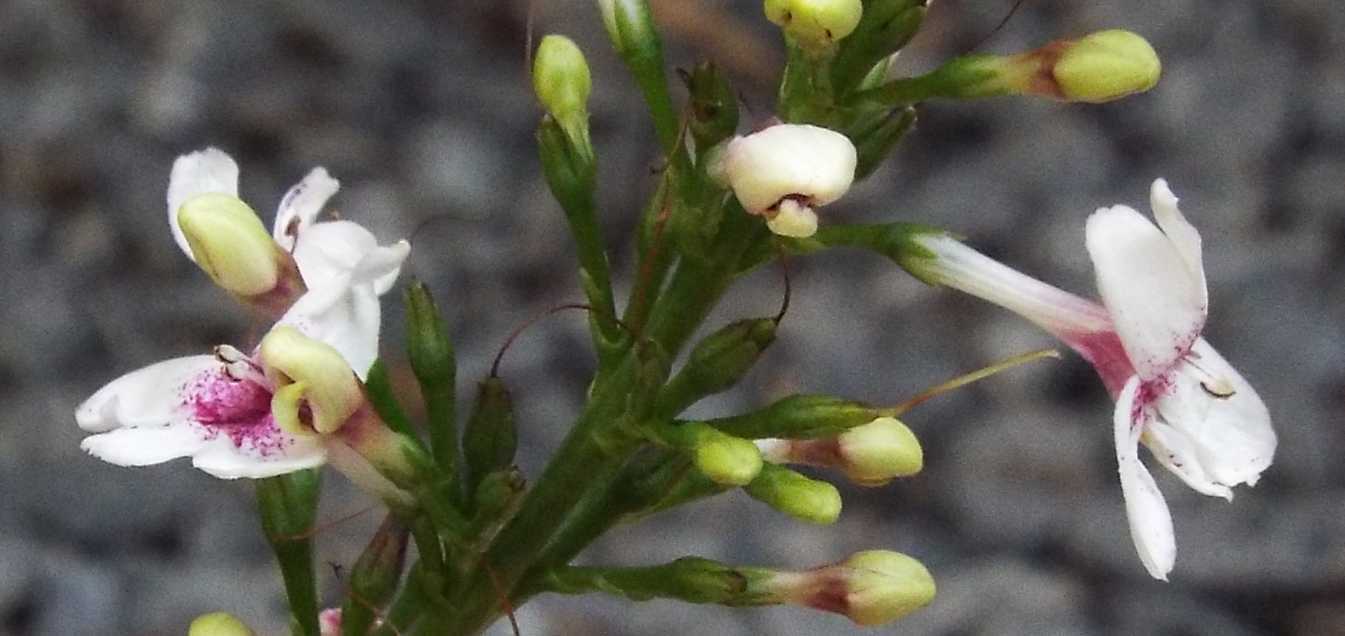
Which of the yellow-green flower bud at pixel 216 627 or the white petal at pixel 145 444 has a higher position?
the white petal at pixel 145 444

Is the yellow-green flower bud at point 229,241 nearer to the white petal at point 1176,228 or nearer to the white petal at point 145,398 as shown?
the white petal at point 145,398

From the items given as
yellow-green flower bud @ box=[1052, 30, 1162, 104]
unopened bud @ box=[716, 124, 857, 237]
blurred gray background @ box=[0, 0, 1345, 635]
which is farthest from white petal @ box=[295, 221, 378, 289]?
blurred gray background @ box=[0, 0, 1345, 635]

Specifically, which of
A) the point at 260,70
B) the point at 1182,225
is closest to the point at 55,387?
the point at 260,70

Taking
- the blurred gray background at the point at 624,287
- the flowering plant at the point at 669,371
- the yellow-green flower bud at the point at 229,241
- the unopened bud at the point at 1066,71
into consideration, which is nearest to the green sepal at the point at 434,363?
the flowering plant at the point at 669,371

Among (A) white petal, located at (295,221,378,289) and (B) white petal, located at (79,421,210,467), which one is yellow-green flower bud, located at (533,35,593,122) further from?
(B) white petal, located at (79,421,210,467)

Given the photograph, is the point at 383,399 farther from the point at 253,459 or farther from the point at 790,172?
the point at 790,172

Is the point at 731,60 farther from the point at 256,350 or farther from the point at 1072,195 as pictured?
the point at 256,350

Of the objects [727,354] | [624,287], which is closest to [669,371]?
[727,354]
